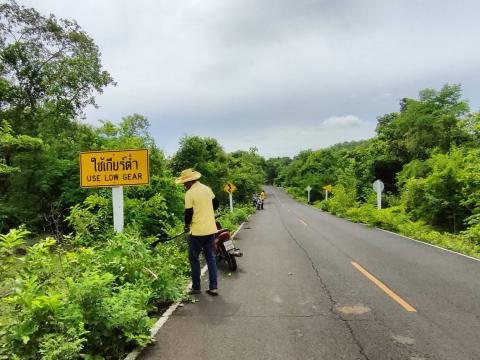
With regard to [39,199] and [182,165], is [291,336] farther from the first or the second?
[182,165]

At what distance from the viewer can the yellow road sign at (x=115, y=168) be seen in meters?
7.55

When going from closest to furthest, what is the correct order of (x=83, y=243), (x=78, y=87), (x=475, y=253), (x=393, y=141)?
1. (x=83, y=243)
2. (x=475, y=253)
3. (x=78, y=87)
4. (x=393, y=141)

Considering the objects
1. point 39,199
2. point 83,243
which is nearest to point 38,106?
point 39,199

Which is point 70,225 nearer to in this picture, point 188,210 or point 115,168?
point 115,168

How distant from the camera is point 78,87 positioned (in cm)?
2448

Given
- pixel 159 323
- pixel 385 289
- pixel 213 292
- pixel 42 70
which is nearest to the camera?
pixel 159 323

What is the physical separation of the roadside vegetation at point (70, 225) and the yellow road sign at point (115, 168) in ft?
2.26

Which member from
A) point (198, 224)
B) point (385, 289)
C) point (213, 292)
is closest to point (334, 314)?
point (385, 289)

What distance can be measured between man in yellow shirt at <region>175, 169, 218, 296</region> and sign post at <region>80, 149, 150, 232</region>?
0.90 metres

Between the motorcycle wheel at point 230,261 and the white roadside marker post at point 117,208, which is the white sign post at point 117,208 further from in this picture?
the motorcycle wheel at point 230,261

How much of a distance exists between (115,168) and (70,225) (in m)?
2.20

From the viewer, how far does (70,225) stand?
8797 millimetres

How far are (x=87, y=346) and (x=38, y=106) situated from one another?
2225cm

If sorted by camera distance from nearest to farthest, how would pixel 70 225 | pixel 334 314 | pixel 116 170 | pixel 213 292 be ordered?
pixel 334 314
pixel 213 292
pixel 116 170
pixel 70 225
